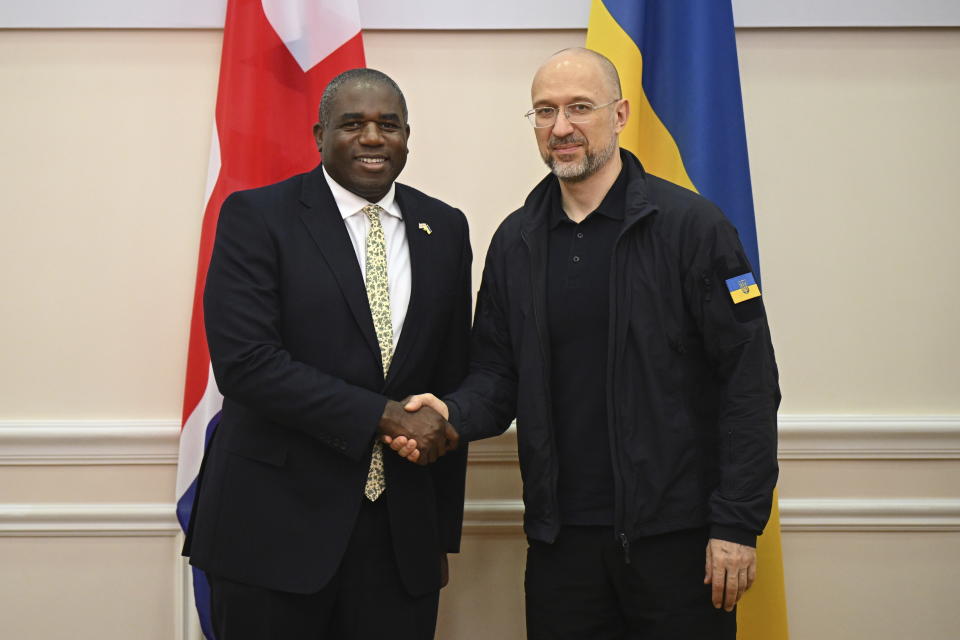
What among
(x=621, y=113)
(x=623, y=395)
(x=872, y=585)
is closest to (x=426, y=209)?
(x=621, y=113)

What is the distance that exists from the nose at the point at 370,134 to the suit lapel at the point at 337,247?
132mm

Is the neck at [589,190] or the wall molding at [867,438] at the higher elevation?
the neck at [589,190]

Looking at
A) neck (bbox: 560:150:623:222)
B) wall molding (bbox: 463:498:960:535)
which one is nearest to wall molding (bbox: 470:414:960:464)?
wall molding (bbox: 463:498:960:535)

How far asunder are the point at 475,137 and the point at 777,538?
1338mm

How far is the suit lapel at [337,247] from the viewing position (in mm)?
1704

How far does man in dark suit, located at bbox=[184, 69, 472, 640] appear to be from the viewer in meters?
1.65

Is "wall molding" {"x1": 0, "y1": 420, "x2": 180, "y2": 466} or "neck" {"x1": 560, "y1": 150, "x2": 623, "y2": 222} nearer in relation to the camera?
"neck" {"x1": 560, "y1": 150, "x2": 623, "y2": 222}

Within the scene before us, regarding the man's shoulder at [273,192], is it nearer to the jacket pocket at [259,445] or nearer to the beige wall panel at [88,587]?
the jacket pocket at [259,445]

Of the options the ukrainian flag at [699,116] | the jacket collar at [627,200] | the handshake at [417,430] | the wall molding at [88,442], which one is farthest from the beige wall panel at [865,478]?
the wall molding at [88,442]

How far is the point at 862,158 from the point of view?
2.41 m

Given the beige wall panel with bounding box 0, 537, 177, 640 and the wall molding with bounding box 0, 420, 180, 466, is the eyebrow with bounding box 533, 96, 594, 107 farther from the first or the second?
the beige wall panel with bounding box 0, 537, 177, 640

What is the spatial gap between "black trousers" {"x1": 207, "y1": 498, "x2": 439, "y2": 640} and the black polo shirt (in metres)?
0.37

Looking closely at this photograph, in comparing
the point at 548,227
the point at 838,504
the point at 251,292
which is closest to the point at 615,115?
the point at 548,227

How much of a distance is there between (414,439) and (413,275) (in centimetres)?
35
